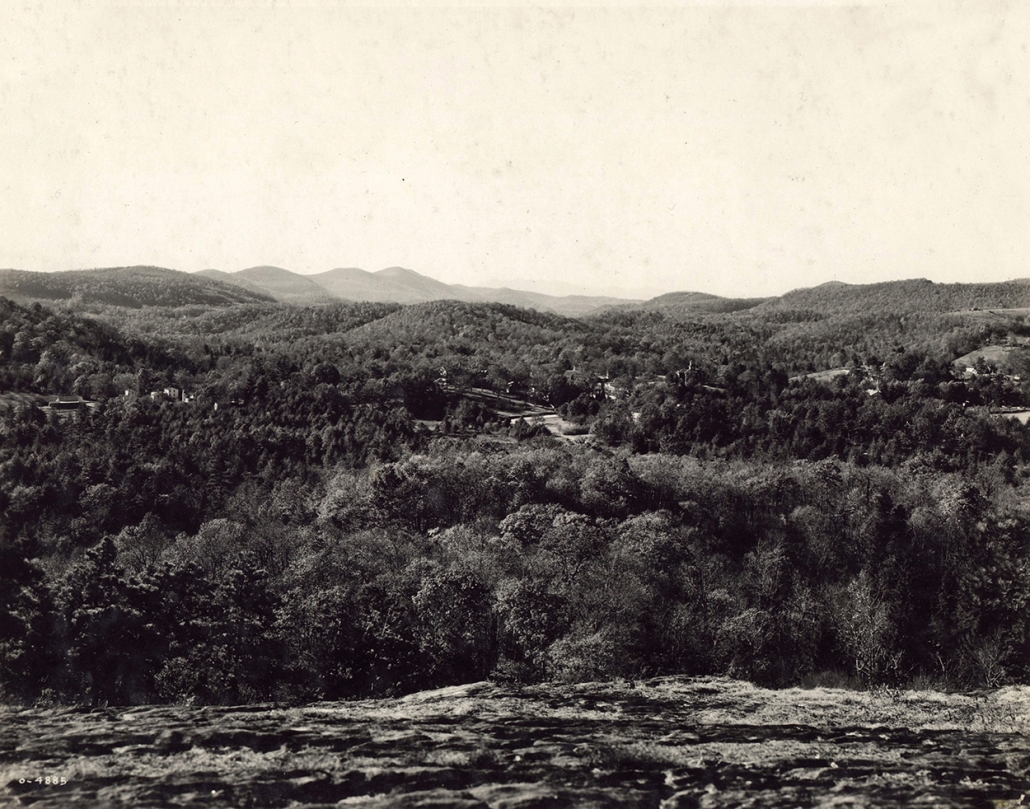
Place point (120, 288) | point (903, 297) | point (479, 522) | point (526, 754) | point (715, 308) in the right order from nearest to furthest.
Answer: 1. point (526, 754)
2. point (479, 522)
3. point (120, 288)
4. point (903, 297)
5. point (715, 308)

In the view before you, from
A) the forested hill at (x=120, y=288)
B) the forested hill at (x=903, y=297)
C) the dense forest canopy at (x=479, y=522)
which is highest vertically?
the forested hill at (x=903, y=297)

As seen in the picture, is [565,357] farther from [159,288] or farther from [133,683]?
[159,288]

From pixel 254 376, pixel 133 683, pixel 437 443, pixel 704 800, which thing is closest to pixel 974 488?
pixel 437 443

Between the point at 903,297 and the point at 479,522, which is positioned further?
the point at 903,297

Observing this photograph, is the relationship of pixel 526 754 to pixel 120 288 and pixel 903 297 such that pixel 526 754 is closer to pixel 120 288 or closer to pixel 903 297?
pixel 120 288

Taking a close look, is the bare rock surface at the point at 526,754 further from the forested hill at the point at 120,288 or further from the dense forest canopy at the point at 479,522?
the forested hill at the point at 120,288

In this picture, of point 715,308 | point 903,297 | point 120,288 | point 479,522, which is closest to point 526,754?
point 479,522

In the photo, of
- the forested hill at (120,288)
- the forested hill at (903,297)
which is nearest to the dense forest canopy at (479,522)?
the forested hill at (120,288)
